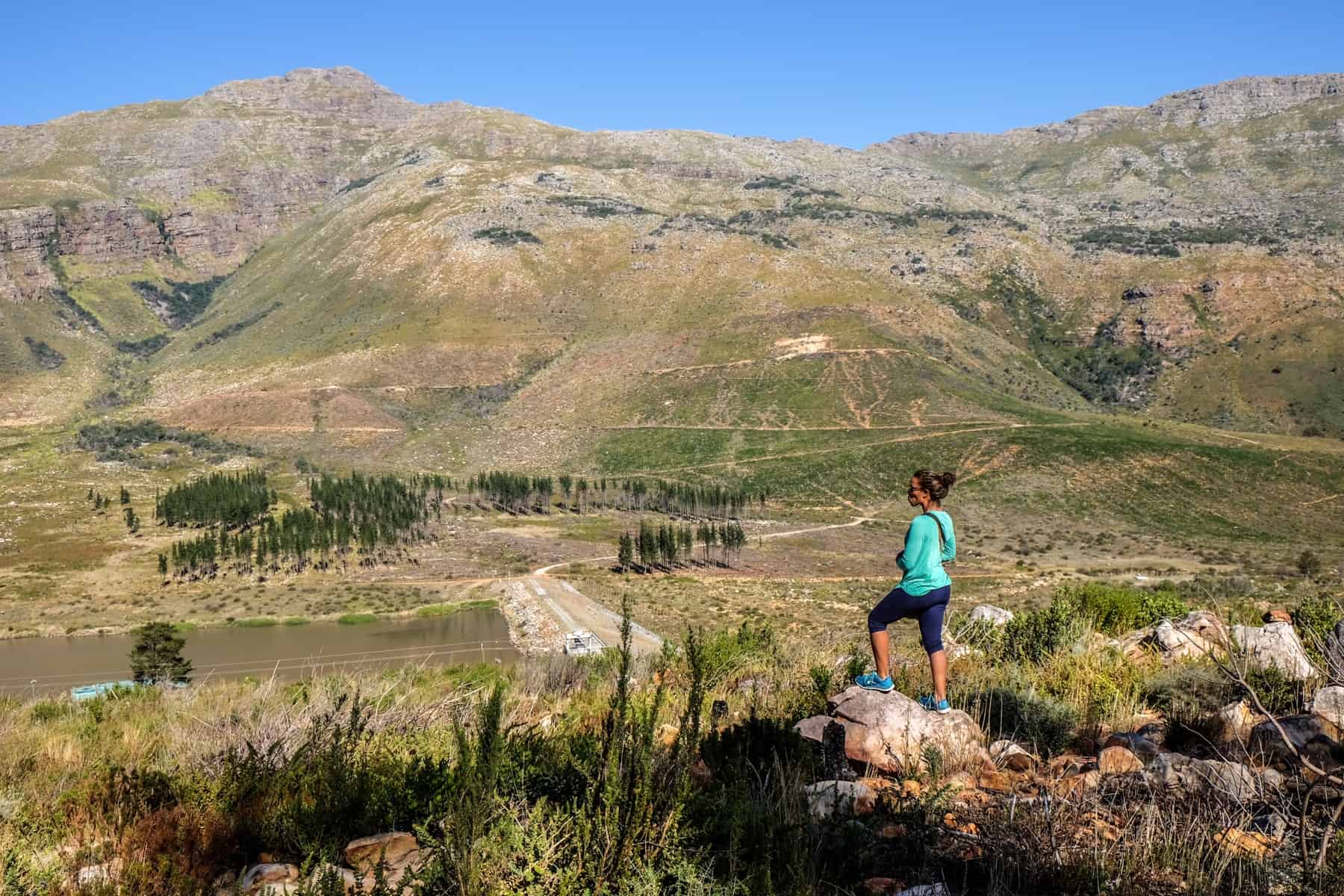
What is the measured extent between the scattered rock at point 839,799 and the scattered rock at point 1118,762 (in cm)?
155

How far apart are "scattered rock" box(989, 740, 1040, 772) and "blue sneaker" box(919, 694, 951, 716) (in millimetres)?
441

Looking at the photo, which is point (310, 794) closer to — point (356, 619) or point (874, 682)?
point (874, 682)

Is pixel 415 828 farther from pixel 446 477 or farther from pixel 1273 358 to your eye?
pixel 1273 358

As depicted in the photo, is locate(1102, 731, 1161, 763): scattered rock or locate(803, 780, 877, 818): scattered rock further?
locate(1102, 731, 1161, 763): scattered rock

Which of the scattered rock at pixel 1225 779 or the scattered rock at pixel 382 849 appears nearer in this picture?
the scattered rock at pixel 1225 779

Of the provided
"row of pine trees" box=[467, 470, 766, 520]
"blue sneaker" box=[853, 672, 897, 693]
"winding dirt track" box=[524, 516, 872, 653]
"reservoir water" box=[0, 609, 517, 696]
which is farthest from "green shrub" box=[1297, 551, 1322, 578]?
"blue sneaker" box=[853, 672, 897, 693]

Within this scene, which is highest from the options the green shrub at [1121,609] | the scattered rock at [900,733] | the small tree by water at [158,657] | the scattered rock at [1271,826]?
the scattered rock at [1271,826]

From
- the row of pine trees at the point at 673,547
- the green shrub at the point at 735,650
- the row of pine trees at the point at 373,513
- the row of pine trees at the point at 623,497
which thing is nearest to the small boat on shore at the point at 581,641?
the row of pine trees at the point at 673,547

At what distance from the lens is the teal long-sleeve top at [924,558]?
7.53m

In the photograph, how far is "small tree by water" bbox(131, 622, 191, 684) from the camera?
34534 mm

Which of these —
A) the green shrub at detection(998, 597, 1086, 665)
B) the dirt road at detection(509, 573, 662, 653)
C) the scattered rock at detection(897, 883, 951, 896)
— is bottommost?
the dirt road at detection(509, 573, 662, 653)

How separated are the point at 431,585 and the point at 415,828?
2489 inches

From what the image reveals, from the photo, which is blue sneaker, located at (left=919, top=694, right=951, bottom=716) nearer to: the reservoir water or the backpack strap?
the backpack strap

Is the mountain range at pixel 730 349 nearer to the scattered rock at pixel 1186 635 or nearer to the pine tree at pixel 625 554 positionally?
the pine tree at pixel 625 554
